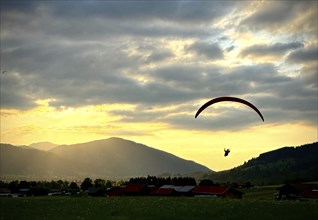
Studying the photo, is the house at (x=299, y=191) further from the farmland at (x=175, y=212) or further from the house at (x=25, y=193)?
the house at (x=25, y=193)

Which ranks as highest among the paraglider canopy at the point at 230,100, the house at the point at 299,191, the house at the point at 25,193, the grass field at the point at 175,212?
the paraglider canopy at the point at 230,100

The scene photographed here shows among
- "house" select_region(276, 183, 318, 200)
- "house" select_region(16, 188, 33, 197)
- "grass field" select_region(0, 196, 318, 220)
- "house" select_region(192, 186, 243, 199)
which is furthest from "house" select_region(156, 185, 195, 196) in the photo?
"grass field" select_region(0, 196, 318, 220)

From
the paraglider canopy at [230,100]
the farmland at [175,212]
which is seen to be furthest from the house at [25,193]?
the paraglider canopy at [230,100]

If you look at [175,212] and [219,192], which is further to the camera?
[219,192]

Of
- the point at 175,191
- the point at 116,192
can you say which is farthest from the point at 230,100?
the point at 116,192

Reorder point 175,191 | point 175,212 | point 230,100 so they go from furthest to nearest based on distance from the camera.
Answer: point 175,191
point 230,100
point 175,212

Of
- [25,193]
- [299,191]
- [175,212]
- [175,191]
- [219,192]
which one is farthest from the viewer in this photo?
[25,193]

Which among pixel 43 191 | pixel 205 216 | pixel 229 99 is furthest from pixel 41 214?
pixel 43 191

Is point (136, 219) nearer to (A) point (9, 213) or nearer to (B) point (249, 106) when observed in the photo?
(A) point (9, 213)

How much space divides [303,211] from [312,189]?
66491 millimetres

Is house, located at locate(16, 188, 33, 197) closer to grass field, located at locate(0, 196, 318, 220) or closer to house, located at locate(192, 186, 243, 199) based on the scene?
house, located at locate(192, 186, 243, 199)

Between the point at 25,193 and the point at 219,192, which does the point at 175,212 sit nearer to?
the point at 219,192

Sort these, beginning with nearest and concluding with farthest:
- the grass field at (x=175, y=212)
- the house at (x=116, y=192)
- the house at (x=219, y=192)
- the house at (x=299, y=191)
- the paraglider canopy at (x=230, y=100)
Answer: the grass field at (x=175, y=212) → the paraglider canopy at (x=230, y=100) → the house at (x=299, y=191) → the house at (x=219, y=192) → the house at (x=116, y=192)

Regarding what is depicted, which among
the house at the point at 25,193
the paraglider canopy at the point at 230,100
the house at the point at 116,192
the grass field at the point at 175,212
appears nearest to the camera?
the grass field at the point at 175,212
